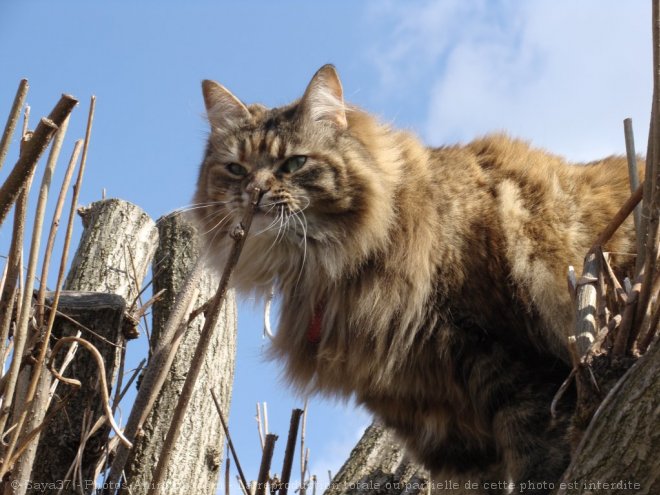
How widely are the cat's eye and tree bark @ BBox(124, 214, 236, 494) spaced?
65cm

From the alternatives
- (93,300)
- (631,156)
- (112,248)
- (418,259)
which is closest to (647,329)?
(631,156)

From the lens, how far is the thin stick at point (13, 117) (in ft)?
4.98

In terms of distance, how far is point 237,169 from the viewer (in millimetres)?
3072

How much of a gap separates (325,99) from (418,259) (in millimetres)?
738

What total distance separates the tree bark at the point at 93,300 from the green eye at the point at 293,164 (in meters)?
0.65

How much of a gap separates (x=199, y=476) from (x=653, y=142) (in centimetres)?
233

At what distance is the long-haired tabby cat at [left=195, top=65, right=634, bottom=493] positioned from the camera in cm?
267

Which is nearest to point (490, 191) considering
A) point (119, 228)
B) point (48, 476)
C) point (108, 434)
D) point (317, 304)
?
point (317, 304)

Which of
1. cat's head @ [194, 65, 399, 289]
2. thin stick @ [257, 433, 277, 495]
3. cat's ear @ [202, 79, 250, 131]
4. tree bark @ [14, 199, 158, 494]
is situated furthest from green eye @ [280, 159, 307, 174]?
thin stick @ [257, 433, 277, 495]

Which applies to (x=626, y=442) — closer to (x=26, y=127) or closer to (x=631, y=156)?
(x=631, y=156)

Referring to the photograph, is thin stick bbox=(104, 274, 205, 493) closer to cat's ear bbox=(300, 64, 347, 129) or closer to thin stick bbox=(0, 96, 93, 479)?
thin stick bbox=(0, 96, 93, 479)

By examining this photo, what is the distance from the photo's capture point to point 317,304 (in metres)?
2.97

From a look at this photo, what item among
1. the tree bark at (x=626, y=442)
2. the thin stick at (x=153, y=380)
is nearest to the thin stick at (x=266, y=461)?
the thin stick at (x=153, y=380)

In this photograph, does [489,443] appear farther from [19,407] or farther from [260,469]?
[19,407]
